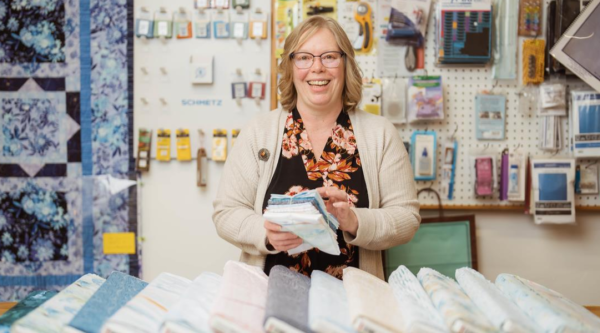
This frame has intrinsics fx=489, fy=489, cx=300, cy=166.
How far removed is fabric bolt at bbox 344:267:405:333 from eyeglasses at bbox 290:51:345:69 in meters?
0.85

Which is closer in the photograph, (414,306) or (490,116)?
(414,306)

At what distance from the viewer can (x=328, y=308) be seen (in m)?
0.84

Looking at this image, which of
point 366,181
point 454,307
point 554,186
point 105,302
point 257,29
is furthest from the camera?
point 257,29

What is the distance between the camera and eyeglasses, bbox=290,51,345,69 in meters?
1.68

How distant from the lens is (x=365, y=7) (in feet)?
8.28

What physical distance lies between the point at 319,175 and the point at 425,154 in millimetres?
1021

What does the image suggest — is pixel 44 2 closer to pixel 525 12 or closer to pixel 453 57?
pixel 453 57

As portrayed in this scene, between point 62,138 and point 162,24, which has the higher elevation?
point 162,24

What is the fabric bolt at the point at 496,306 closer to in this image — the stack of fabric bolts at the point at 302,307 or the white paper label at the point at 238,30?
the stack of fabric bolts at the point at 302,307

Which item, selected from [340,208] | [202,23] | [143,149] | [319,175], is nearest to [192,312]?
[340,208]

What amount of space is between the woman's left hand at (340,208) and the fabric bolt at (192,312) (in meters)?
0.42

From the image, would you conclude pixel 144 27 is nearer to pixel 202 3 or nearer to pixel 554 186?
pixel 202 3

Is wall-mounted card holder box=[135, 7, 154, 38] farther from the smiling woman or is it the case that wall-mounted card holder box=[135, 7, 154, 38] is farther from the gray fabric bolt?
the gray fabric bolt

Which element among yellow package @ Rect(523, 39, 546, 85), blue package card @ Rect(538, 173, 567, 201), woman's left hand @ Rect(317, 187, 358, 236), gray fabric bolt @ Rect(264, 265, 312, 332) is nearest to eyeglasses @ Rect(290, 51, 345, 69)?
woman's left hand @ Rect(317, 187, 358, 236)
